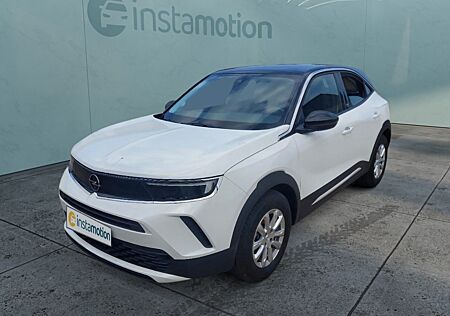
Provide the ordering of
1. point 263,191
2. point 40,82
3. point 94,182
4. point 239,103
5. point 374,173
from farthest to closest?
point 40,82
point 374,173
point 239,103
point 263,191
point 94,182

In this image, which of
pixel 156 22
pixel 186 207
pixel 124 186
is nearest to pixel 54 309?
pixel 124 186

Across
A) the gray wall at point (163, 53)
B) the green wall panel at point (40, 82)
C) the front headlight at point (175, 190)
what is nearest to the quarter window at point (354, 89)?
the front headlight at point (175, 190)

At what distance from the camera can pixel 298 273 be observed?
120 inches

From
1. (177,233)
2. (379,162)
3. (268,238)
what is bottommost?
(379,162)

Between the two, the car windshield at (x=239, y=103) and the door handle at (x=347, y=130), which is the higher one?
the car windshield at (x=239, y=103)

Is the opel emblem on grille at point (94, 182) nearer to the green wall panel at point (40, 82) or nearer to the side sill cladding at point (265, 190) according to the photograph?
the side sill cladding at point (265, 190)

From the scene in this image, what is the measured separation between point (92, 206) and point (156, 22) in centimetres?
540

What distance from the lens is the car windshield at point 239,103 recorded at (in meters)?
3.19

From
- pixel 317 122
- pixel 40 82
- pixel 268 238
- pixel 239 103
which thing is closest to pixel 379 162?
pixel 317 122

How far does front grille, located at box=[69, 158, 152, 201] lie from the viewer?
2359 millimetres

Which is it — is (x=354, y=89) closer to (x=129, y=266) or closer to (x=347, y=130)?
(x=347, y=130)

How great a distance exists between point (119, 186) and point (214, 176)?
0.59 m

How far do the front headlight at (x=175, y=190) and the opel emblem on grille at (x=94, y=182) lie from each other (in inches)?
15.4
